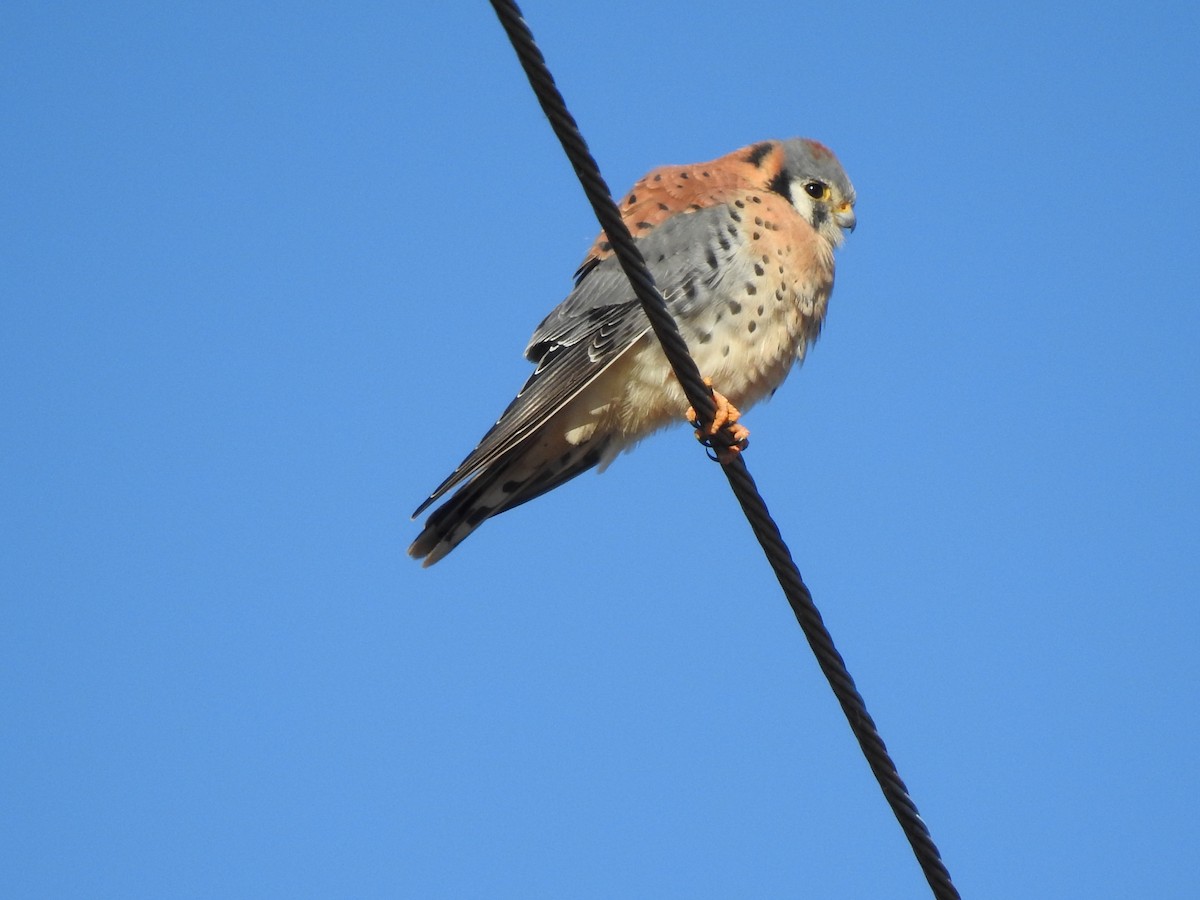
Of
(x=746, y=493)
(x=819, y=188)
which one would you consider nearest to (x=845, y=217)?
(x=819, y=188)

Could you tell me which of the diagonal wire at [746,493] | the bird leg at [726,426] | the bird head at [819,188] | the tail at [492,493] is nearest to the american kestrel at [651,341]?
the tail at [492,493]

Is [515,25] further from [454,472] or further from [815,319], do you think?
[815,319]

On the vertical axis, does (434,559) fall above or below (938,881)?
above

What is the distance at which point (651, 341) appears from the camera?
4.00 m

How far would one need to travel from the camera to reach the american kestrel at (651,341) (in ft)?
13.1

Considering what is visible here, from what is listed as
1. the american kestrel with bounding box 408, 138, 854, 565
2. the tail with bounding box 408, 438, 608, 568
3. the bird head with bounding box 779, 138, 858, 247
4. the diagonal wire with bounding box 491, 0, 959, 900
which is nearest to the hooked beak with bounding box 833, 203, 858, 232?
the bird head with bounding box 779, 138, 858, 247

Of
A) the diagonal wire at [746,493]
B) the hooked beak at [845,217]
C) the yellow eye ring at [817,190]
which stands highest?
the yellow eye ring at [817,190]

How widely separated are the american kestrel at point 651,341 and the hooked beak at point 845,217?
245mm

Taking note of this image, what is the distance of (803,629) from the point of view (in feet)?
7.89

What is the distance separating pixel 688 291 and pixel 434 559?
1.06 metres

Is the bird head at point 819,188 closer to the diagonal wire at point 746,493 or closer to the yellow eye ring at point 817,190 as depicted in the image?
the yellow eye ring at point 817,190

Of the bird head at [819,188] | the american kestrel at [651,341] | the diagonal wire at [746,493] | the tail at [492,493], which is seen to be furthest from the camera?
the bird head at [819,188]

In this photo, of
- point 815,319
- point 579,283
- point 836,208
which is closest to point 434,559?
point 579,283

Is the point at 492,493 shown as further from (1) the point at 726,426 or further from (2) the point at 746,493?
(2) the point at 746,493
